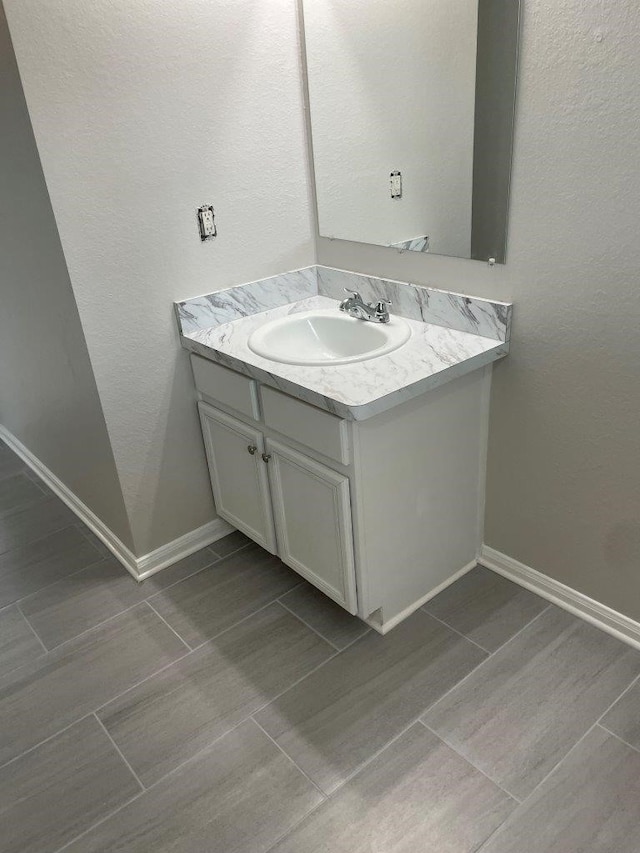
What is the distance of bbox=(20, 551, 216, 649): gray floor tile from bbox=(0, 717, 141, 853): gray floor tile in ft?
1.35

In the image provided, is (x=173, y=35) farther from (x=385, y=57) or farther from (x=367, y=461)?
(x=367, y=461)

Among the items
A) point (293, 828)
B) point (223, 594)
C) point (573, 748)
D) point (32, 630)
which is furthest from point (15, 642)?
point (573, 748)

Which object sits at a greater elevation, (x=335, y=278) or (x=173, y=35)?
(x=173, y=35)

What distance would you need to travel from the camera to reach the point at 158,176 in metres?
1.93

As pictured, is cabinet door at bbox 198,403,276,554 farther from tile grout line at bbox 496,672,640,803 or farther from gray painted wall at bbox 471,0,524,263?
tile grout line at bbox 496,672,640,803

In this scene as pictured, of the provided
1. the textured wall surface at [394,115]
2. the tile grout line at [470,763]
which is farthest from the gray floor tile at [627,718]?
the textured wall surface at [394,115]

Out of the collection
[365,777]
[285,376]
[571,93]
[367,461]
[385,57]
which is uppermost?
[385,57]

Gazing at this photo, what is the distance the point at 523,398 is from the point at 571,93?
31.1 inches

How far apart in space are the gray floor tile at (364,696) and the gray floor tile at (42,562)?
40.1 inches

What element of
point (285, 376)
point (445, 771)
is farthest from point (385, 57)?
point (445, 771)

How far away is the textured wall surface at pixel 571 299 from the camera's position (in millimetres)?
1477

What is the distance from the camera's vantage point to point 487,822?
146cm

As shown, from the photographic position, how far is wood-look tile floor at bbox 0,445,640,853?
149 cm

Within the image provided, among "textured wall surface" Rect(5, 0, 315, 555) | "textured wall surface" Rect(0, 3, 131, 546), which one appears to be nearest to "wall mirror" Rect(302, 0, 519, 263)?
"textured wall surface" Rect(5, 0, 315, 555)
